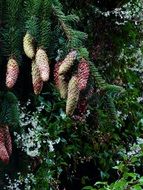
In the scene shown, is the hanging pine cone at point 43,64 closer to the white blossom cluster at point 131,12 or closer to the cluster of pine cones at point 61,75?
the cluster of pine cones at point 61,75

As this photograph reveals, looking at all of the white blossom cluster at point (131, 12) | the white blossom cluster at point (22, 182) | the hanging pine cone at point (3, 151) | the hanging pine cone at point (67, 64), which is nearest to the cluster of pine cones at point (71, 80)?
the hanging pine cone at point (67, 64)

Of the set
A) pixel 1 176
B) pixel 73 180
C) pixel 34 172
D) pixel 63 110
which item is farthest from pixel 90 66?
pixel 73 180

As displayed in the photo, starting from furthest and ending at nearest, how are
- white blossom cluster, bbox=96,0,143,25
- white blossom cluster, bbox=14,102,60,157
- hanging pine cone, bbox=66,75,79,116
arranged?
white blossom cluster, bbox=96,0,143,25, white blossom cluster, bbox=14,102,60,157, hanging pine cone, bbox=66,75,79,116

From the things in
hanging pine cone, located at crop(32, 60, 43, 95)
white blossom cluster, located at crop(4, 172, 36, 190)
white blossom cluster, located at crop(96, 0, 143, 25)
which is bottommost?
white blossom cluster, located at crop(4, 172, 36, 190)

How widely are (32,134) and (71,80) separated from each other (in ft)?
4.01

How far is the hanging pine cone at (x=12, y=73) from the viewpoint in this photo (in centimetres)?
104

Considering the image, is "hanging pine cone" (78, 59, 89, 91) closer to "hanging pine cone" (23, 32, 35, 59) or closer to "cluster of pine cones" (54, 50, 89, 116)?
"cluster of pine cones" (54, 50, 89, 116)

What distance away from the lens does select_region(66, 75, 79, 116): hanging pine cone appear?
0.99 meters

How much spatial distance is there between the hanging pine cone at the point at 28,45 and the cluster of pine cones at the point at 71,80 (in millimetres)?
67

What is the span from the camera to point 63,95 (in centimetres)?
106

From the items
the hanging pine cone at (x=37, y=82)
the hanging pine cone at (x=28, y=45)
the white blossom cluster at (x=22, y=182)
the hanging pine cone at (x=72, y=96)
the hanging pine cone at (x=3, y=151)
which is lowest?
the white blossom cluster at (x=22, y=182)

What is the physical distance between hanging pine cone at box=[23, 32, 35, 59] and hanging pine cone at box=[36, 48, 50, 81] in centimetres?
2

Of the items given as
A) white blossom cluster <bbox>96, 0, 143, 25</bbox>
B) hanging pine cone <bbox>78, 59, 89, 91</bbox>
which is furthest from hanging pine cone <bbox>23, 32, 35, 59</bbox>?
white blossom cluster <bbox>96, 0, 143, 25</bbox>

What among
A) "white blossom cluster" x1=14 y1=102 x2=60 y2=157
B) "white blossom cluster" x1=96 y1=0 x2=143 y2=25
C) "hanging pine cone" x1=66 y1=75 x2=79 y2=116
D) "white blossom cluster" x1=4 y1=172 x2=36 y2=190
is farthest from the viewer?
"white blossom cluster" x1=96 y1=0 x2=143 y2=25
